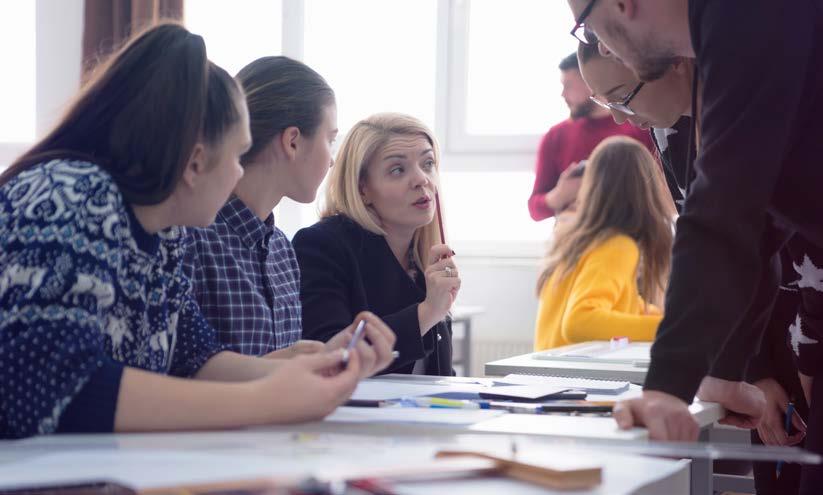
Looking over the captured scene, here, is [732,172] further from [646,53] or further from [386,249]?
[386,249]

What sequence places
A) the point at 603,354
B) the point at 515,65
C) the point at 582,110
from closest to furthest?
the point at 603,354, the point at 582,110, the point at 515,65

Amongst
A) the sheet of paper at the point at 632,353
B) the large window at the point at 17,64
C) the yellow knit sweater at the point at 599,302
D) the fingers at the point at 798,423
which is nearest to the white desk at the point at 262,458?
the fingers at the point at 798,423

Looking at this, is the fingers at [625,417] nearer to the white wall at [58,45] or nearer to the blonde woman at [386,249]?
the blonde woman at [386,249]

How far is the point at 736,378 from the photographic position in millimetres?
1473

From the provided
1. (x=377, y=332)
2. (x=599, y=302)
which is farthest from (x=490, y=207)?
(x=377, y=332)

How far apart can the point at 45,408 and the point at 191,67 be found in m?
0.46

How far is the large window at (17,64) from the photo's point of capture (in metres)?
5.09

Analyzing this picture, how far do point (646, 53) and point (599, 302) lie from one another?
1444 mm

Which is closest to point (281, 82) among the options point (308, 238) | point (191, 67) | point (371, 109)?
point (308, 238)

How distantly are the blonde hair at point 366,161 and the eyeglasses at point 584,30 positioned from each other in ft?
3.07

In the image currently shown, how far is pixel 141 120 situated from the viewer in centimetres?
119

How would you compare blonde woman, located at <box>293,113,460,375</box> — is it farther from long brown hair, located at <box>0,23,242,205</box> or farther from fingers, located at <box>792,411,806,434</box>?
long brown hair, located at <box>0,23,242,205</box>

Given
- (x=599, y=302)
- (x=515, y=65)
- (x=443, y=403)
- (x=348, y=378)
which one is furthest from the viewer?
(x=515, y=65)

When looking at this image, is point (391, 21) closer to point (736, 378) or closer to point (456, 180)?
point (456, 180)
